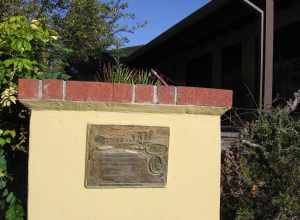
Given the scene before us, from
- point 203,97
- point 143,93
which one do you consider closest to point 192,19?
point 203,97

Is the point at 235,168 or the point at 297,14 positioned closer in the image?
the point at 235,168

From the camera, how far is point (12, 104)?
346cm

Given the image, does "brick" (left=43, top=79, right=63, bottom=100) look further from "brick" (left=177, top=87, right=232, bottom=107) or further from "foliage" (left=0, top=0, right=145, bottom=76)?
"foliage" (left=0, top=0, right=145, bottom=76)

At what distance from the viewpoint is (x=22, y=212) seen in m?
3.31

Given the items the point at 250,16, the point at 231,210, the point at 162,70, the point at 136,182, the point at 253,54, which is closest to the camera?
the point at 136,182

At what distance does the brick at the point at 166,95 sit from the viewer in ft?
10.2

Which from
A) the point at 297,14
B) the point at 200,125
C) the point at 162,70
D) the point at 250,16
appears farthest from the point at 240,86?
the point at 200,125

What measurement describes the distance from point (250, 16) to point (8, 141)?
246 inches

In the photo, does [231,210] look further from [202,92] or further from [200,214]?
[202,92]

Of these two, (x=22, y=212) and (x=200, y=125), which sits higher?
(x=200, y=125)

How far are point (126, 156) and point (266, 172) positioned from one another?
141 centimetres

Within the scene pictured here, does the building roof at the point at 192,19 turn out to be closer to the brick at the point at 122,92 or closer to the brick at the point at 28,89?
the brick at the point at 122,92

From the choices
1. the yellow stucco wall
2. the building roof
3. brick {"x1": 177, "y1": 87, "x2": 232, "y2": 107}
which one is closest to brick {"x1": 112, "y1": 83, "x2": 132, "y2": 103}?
the yellow stucco wall

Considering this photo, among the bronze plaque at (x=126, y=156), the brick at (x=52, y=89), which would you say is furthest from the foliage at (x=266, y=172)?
the brick at (x=52, y=89)
